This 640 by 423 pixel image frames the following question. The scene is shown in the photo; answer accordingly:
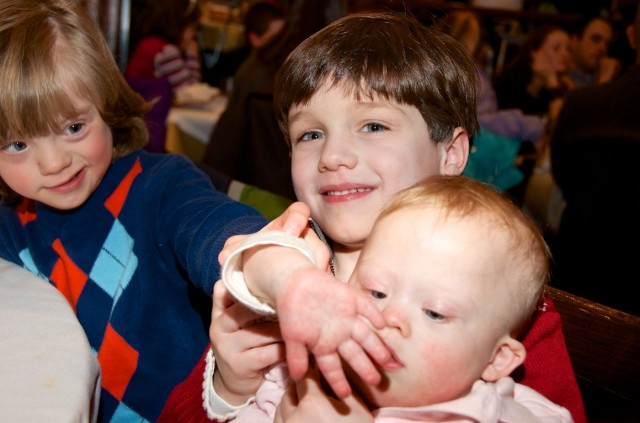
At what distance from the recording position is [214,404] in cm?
115

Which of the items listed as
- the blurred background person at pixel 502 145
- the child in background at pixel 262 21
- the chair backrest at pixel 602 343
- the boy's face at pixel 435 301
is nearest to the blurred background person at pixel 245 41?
the child in background at pixel 262 21

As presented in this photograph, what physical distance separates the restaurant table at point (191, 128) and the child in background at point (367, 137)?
293 centimetres

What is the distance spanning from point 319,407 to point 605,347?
0.71m

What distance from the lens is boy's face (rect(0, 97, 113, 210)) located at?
1464 millimetres

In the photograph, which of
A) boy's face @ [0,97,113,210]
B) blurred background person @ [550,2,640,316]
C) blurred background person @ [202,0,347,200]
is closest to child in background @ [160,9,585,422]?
boy's face @ [0,97,113,210]

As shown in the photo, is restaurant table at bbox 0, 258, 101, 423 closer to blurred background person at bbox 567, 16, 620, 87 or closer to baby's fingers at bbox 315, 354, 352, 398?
baby's fingers at bbox 315, 354, 352, 398

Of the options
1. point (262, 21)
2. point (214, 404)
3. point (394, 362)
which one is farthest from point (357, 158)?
point (262, 21)

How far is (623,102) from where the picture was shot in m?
2.70

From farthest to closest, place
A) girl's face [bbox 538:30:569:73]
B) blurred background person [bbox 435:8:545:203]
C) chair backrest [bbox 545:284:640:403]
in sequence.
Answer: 1. girl's face [bbox 538:30:569:73]
2. blurred background person [bbox 435:8:545:203]
3. chair backrest [bbox 545:284:640:403]

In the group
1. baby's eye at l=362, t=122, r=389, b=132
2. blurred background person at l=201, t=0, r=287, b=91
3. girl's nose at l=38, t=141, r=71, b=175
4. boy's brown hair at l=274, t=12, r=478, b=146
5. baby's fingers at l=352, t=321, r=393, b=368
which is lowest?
blurred background person at l=201, t=0, r=287, b=91

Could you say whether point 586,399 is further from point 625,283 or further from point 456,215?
point 625,283

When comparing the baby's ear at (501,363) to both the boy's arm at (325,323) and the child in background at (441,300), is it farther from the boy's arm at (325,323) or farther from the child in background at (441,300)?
the boy's arm at (325,323)

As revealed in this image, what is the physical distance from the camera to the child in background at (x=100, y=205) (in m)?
1.43

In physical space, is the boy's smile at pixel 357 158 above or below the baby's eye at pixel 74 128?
above
